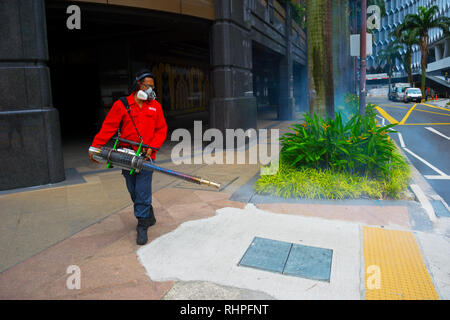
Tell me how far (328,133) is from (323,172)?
27.2 inches

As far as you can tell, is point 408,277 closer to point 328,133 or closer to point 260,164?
point 328,133

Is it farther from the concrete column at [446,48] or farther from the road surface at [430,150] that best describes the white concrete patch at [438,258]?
the concrete column at [446,48]

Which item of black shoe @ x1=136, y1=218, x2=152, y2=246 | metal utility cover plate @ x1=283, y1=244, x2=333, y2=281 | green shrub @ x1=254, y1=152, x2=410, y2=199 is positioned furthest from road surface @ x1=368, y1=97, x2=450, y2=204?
black shoe @ x1=136, y1=218, x2=152, y2=246

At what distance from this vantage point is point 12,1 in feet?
22.0

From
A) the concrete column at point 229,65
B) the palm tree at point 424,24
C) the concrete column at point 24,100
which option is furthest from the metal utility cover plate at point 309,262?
the palm tree at point 424,24

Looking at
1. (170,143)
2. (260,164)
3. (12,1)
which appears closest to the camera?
(12,1)

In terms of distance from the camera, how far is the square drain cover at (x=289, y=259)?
3740 millimetres

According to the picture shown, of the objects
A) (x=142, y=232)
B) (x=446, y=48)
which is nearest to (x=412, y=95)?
(x=446, y=48)

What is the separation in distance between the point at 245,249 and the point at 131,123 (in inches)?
74.8

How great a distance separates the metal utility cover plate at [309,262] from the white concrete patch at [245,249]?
0.07m

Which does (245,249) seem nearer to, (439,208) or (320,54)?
(439,208)

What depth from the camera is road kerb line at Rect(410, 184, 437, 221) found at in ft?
17.6
